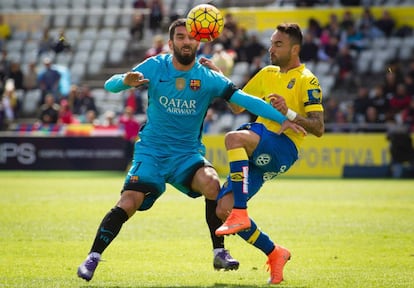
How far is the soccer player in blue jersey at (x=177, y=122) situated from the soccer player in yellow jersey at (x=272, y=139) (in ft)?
1.07

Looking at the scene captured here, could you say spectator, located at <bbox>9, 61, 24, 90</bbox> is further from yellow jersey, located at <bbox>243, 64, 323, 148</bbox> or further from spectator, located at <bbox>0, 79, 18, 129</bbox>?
yellow jersey, located at <bbox>243, 64, 323, 148</bbox>

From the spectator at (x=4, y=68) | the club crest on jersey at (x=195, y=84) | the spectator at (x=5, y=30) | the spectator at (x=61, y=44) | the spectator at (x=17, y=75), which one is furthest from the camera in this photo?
the spectator at (x=5, y=30)

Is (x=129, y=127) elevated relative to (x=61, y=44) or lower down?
lower down

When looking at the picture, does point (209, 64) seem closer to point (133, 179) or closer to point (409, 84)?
point (133, 179)

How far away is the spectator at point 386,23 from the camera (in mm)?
29344

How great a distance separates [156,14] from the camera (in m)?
30.8

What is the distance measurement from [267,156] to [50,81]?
22.0 metres

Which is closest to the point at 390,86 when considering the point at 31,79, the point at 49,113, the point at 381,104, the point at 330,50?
the point at 381,104

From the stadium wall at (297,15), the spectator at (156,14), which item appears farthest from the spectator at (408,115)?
the spectator at (156,14)

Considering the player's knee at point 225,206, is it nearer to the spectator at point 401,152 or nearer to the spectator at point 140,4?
the spectator at point 401,152

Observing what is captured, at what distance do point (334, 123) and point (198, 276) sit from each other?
1819 centimetres

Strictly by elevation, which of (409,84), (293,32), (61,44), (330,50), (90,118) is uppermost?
(293,32)

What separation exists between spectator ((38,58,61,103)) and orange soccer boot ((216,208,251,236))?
21.8m

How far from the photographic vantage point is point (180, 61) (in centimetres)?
920
